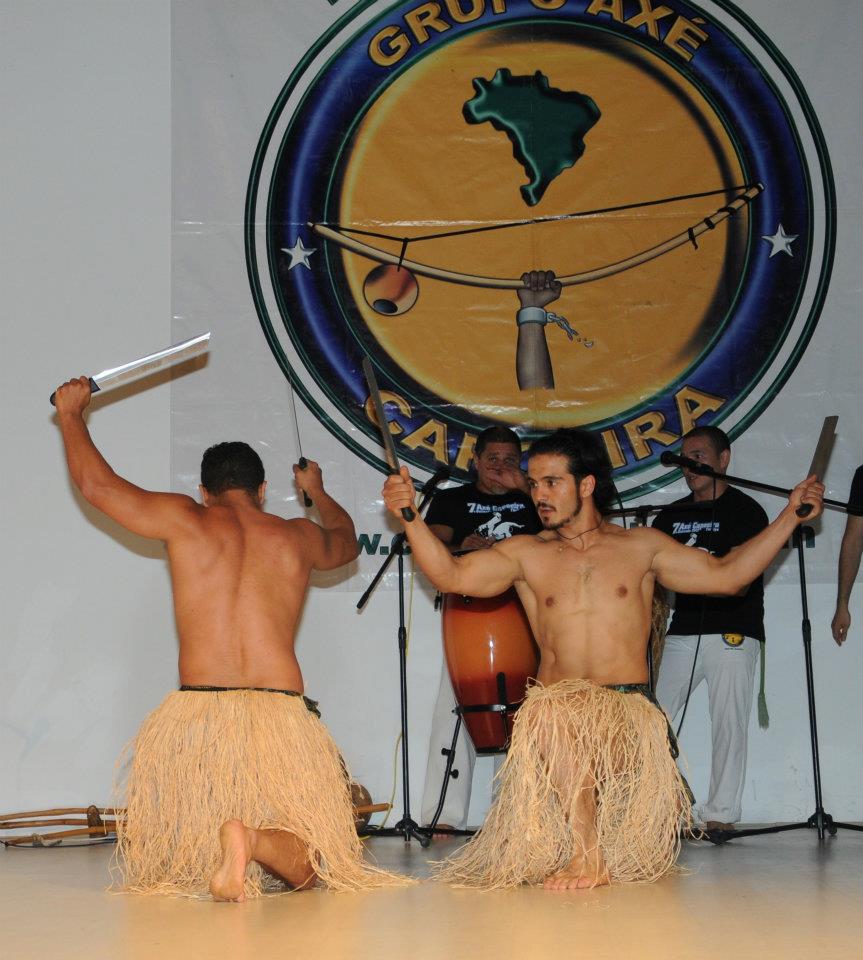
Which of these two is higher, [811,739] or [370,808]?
[811,739]

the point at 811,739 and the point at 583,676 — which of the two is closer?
the point at 583,676

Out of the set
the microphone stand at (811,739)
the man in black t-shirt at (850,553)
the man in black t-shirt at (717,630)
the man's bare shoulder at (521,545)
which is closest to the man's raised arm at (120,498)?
the man's bare shoulder at (521,545)

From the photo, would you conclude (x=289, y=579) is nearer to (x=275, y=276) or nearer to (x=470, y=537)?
(x=470, y=537)

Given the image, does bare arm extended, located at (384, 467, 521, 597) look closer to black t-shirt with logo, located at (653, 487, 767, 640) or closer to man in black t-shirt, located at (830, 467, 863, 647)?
black t-shirt with logo, located at (653, 487, 767, 640)

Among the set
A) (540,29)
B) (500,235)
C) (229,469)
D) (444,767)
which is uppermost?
(540,29)

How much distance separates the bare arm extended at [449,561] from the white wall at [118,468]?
57.4 inches

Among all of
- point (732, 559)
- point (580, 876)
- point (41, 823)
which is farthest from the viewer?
point (41, 823)

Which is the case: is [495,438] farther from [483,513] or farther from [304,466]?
[304,466]

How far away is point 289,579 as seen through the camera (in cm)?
376

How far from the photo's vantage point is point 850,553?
497 cm

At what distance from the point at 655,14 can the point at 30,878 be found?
4.04 metres

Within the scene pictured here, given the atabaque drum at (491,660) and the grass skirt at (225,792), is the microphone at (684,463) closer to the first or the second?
the atabaque drum at (491,660)

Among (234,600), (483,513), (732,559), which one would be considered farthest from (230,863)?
(483,513)

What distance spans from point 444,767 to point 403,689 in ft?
1.16
